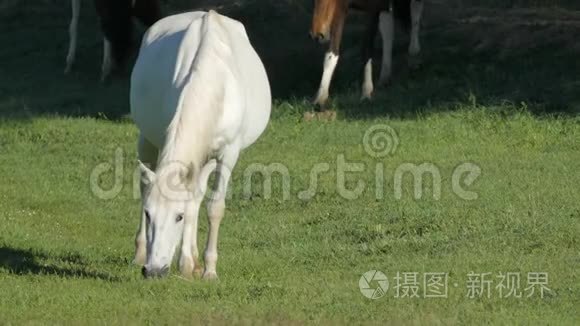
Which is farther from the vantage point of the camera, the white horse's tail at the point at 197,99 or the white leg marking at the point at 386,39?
the white leg marking at the point at 386,39

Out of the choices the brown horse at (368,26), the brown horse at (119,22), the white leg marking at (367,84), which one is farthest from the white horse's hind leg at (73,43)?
the white leg marking at (367,84)

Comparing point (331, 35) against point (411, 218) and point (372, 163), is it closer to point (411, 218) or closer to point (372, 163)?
point (372, 163)

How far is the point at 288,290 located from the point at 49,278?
1.62 m

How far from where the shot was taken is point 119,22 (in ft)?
67.8

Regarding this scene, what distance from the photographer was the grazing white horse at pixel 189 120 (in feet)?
27.5

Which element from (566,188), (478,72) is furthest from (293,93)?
(566,188)

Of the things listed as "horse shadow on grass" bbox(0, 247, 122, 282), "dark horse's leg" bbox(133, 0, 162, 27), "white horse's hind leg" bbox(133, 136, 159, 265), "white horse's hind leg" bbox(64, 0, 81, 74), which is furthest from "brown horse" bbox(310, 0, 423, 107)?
"horse shadow on grass" bbox(0, 247, 122, 282)

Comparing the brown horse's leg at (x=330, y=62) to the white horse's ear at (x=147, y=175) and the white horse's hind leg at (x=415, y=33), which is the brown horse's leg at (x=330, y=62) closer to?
the white horse's hind leg at (x=415, y=33)

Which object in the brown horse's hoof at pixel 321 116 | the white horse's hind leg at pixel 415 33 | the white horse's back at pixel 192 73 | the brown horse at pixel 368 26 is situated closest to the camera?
the white horse's back at pixel 192 73

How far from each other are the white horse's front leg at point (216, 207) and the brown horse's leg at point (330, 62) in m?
7.56

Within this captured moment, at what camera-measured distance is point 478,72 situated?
17.1 m

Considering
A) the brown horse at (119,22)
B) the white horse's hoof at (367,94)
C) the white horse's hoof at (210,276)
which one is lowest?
the brown horse at (119,22)

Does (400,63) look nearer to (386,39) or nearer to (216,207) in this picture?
(386,39)

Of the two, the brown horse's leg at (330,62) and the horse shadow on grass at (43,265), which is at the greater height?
the horse shadow on grass at (43,265)
